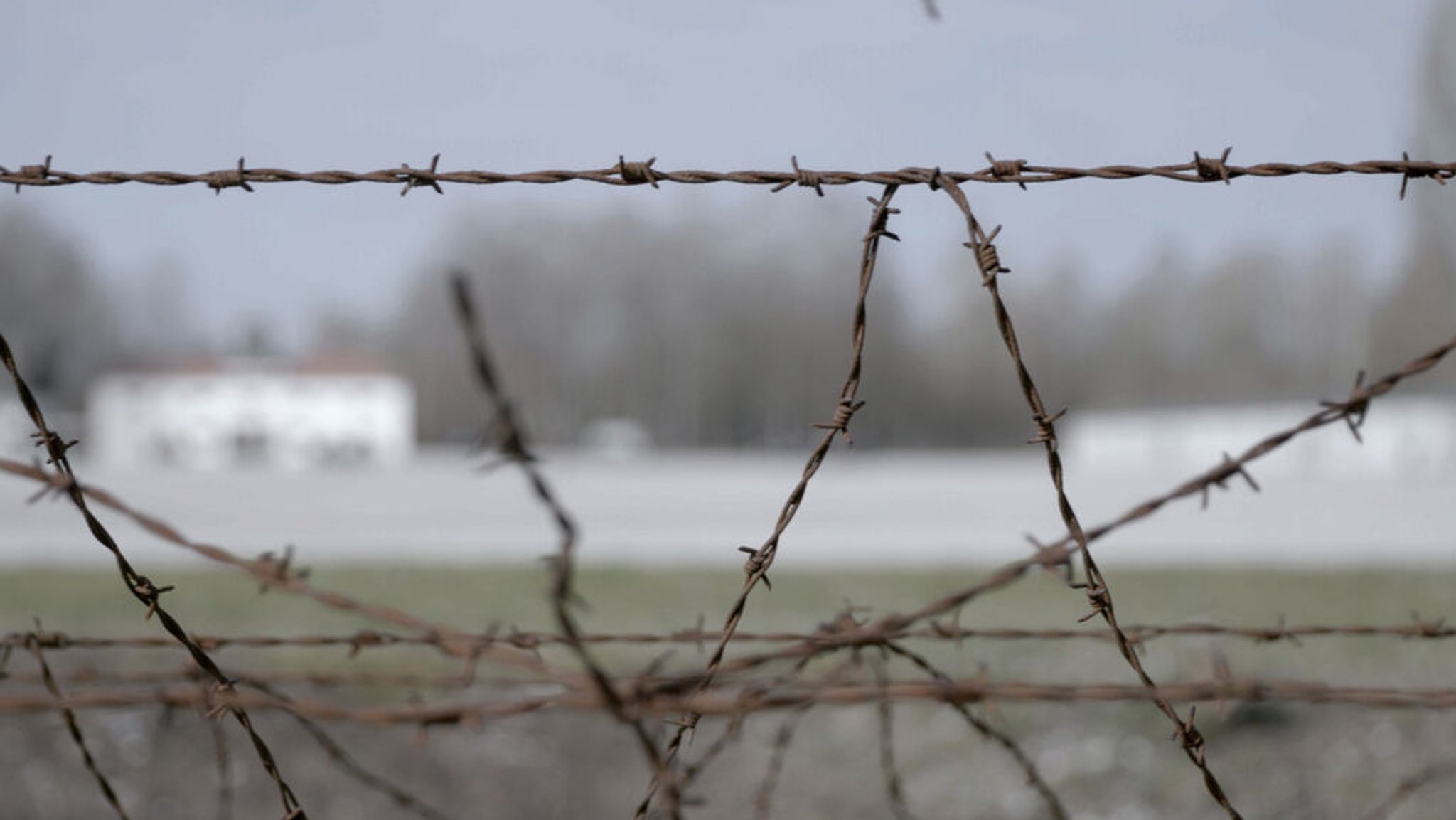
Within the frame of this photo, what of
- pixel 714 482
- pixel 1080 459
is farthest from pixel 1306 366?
pixel 714 482

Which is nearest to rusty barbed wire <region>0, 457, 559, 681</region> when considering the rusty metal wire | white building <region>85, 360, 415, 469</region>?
the rusty metal wire

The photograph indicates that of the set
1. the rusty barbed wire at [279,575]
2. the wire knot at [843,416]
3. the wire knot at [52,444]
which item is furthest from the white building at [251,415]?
the wire knot at [843,416]

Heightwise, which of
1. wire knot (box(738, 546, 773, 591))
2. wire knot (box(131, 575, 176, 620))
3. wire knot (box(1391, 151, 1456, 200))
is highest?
wire knot (box(1391, 151, 1456, 200))

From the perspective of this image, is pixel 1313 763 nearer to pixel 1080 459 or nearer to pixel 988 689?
pixel 988 689

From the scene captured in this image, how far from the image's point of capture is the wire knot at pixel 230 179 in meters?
1.12

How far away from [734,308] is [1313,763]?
35816 millimetres

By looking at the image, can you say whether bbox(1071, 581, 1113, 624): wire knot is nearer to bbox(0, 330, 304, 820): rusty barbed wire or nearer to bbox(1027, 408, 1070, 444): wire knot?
bbox(1027, 408, 1070, 444): wire knot

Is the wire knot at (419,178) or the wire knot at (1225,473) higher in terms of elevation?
the wire knot at (419,178)

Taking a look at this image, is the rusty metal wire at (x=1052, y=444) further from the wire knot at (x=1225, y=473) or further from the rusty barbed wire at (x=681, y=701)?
the wire knot at (x=1225, y=473)

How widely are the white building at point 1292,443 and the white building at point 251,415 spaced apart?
26.1 m

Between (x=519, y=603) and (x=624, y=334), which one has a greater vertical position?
(x=624, y=334)

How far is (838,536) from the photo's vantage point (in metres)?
14.7

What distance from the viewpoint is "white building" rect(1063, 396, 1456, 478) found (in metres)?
33.8

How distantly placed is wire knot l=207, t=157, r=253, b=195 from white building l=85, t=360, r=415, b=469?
4965 cm
